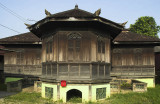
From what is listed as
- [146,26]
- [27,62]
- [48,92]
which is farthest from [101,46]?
[146,26]

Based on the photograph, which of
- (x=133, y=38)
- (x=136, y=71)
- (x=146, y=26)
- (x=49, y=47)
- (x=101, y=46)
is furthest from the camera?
(x=146, y=26)

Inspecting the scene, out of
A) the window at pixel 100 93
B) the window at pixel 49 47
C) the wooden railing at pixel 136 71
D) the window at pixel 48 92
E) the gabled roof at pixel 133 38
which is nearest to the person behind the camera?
the window at pixel 100 93

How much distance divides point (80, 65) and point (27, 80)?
9.90 m

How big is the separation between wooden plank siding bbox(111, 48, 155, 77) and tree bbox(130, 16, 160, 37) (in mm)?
→ 19960

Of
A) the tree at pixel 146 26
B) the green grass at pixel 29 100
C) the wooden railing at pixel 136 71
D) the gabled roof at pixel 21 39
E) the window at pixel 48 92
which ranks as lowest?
the green grass at pixel 29 100

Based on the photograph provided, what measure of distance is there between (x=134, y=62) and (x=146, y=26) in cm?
2174

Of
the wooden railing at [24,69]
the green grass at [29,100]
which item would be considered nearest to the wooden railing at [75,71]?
the green grass at [29,100]

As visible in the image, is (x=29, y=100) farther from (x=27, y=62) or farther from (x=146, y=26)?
(x=146, y=26)

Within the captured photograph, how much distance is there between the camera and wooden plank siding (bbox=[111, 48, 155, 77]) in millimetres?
16297

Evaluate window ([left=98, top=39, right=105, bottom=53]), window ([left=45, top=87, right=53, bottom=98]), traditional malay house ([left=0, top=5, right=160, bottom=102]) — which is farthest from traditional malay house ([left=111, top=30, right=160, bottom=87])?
window ([left=45, top=87, right=53, bottom=98])

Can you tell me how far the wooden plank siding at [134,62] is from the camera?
16297mm

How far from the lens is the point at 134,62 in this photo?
16438 mm

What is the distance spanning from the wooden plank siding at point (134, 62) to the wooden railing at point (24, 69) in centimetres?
869

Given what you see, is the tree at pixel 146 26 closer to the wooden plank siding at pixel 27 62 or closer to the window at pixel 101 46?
the wooden plank siding at pixel 27 62
